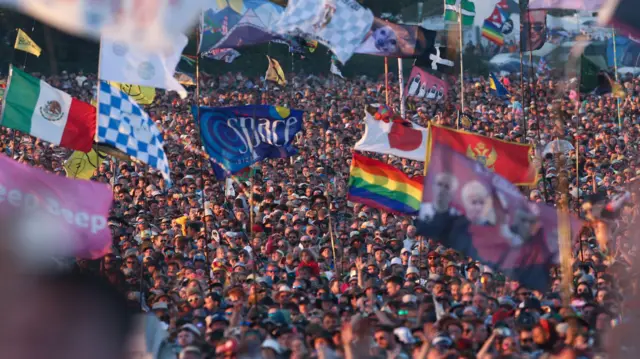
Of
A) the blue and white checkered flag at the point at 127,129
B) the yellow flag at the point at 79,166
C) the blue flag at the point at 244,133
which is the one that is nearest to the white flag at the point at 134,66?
the blue and white checkered flag at the point at 127,129

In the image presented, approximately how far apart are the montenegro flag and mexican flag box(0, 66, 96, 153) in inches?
188

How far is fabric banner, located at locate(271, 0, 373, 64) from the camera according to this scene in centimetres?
Answer: 1490

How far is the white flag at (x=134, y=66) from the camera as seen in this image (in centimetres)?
1364

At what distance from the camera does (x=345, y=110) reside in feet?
101

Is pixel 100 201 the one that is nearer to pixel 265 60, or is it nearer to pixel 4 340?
pixel 4 340

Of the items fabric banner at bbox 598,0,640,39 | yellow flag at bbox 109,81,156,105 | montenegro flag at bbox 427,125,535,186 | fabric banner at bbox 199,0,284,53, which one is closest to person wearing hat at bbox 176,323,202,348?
montenegro flag at bbox 427,125,535,186

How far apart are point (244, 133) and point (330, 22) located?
1653 mm

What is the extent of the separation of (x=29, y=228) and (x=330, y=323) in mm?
4333

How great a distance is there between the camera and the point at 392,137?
53.8 feet

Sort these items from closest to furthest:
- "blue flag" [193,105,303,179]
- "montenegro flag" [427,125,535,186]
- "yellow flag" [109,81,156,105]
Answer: "montenegro flag" [427,125,535,186], "blue flag" [193,105,303,179], "yellow flag" [109,81,156,105]

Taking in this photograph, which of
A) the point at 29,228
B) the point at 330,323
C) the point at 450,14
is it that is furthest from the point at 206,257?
the point at 450,14

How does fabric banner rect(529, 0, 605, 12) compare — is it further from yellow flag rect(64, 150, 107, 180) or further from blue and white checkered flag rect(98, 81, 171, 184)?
yellow flag rect(64, 150, 107, 180)

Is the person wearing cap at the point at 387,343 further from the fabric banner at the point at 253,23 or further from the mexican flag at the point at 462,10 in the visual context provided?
the mexican flag at the point at 462,10

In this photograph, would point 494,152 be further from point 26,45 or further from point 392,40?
point 26,45
